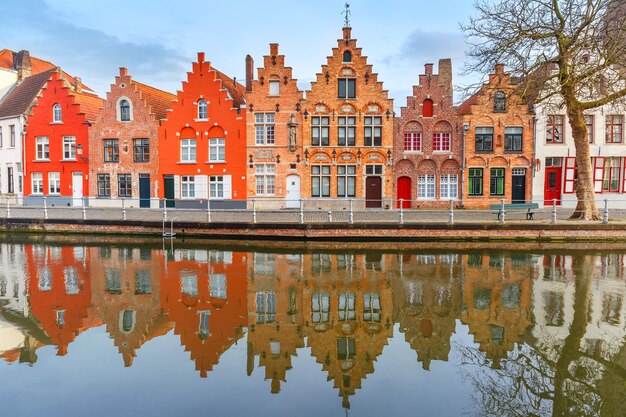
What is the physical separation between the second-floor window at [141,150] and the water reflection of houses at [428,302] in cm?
2100

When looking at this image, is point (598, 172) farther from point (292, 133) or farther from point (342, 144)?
point (292, 133)

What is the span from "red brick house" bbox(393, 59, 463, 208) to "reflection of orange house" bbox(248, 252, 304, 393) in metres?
15.2

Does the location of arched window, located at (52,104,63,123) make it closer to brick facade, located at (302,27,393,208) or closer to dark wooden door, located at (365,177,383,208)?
brick facade, located at (302,27,393,208)

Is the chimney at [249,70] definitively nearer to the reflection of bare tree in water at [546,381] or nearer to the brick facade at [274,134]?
the brick facade at [274,134]

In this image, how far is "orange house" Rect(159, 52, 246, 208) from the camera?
27.9m

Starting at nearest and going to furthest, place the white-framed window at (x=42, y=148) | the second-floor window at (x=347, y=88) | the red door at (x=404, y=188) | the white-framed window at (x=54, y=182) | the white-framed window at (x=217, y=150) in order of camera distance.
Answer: the second-floor window at (x=347, y=88) < the red door at (x=404, y=188) < the white-framed window at (x=217, y=150) < the white-framed window at (x=54, y=182) < the white-framed window at (x=42, y=148)

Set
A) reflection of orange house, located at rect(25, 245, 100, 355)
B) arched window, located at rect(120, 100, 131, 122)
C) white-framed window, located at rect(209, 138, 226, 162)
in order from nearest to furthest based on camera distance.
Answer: reflection of orange house, located at rect(25, 245, 100, 355) → white-framed window, located at rect(209, 138, 226, 162) → arched window, located at rect(120, 100, 131, 122)

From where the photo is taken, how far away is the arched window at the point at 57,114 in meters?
30.5

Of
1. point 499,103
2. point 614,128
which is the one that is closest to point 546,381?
point 499,103

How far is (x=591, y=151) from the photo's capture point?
88.3 feet

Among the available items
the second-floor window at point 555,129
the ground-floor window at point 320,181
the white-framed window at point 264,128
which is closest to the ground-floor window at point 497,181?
the second-floor window at point 555,129

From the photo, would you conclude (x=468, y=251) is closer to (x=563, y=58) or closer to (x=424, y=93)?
(x=563, y=58)

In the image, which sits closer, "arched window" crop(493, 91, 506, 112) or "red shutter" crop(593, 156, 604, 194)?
"arched window" crop(493, 91, 506, 112)

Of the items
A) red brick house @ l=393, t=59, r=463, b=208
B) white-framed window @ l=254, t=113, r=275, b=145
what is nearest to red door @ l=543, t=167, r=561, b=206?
red brick house @ l=393, t=59, r=463, b=208
